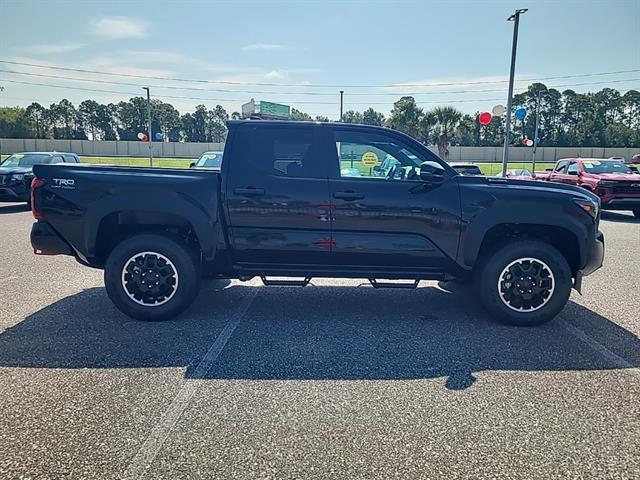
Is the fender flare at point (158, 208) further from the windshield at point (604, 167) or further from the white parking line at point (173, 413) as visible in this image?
the windshield at point (604, 167)

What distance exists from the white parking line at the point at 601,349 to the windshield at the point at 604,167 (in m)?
11.5

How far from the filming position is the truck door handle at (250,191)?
4539 mm

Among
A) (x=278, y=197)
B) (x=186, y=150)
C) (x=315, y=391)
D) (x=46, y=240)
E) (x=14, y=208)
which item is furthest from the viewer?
(x=186, y=150)

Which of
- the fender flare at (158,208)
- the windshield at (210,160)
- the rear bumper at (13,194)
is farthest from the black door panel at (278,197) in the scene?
the rear bumper at (13,194)

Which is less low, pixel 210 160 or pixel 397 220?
pixel 210 160

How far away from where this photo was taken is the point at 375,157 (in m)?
4.76

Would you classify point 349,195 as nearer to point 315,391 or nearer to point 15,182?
point 315,391

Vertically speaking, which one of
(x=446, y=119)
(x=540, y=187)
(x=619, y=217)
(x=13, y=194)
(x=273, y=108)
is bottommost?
(x=619, y=217)

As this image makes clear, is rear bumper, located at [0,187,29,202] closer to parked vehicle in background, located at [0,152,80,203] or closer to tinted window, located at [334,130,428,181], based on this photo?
parked vehicle in background, located at [0,152,80,203]

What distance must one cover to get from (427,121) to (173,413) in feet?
164

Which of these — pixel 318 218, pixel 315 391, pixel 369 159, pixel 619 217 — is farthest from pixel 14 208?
pixel 619 217

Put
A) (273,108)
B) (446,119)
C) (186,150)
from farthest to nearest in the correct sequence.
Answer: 1. (186,150)
2. (446,119)
3. (273,108)

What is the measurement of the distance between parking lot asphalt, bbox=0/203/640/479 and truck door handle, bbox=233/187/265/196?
1342 mm

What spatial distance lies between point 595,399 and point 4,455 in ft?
12.5
